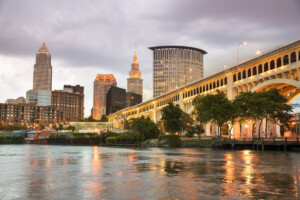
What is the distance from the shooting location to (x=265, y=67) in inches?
3036

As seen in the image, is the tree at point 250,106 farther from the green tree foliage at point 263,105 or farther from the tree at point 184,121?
the tree at point 184,121

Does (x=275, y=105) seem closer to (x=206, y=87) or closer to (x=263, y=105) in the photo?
(x=263, y=105)

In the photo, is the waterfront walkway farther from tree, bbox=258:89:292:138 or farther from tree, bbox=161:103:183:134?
tree, bbox=161:103:183:134

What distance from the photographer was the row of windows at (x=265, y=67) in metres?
68.2

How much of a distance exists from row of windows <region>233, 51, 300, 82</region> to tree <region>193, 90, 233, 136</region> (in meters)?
8.91

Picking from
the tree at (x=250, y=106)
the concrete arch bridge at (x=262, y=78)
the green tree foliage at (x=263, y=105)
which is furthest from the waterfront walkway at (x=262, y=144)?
the concrete arch bridge at (x=262, y=78)

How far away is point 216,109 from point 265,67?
52.8 ft

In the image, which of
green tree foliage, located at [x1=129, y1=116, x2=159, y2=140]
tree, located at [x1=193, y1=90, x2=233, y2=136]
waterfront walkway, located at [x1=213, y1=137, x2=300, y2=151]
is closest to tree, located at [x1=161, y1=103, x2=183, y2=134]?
green tree foliage, located at [x1=129, y1=116, x2=159, y2=140]

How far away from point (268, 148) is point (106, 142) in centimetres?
7547

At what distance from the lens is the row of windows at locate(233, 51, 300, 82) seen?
68250mm

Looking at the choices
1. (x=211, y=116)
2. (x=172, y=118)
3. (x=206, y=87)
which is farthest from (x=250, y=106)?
(x=206, y=87)

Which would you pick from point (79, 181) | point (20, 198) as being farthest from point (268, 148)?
point (20, 198)

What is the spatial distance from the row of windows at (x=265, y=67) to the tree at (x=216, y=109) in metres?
8.91

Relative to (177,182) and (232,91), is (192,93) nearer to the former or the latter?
(232,91)
